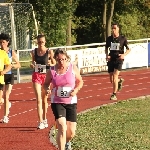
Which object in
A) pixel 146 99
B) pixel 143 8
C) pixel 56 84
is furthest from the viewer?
pixel 143 8

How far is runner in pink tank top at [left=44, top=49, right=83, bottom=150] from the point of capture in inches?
372

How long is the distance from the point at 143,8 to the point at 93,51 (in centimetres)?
2390

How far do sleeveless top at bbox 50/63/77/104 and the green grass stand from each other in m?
1.19

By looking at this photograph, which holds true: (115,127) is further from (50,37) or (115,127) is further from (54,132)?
(50,37)

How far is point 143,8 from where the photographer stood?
5050cm

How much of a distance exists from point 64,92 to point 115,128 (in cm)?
341

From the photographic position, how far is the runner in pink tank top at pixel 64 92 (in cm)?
944

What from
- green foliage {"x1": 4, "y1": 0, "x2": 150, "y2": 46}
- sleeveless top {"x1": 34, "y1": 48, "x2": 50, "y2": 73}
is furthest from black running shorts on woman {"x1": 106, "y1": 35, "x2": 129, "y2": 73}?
green foliage {"x1": 4, "y1": 0, "x2": 150, "y2": 46}

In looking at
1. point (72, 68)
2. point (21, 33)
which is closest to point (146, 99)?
point (72, 68)

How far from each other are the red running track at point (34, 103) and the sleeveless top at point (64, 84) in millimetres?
1290

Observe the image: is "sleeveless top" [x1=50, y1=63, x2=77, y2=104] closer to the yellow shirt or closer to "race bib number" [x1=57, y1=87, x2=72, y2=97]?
"race bib number" [x1=57, y1=87, x2=72, y2=97]

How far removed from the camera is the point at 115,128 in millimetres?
12656

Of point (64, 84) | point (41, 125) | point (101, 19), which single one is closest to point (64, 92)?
point (64, 84)

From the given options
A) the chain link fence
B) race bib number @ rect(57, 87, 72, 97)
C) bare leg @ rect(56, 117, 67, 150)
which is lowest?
bare leg @ rect(56, 117, 67, 150)
